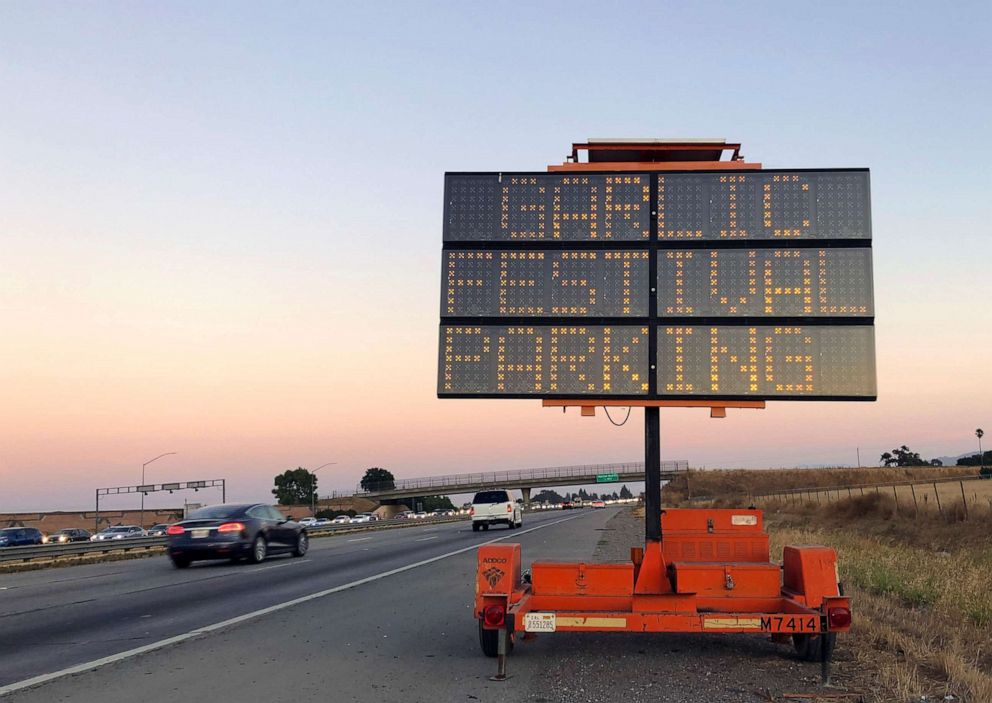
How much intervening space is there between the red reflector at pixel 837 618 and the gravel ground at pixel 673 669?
51 centimetres

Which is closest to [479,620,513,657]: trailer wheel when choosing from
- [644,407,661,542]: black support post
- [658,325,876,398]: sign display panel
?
[644,407,661,542]: black support post

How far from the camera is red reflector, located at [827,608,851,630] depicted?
25.1ft

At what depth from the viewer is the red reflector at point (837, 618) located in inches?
301

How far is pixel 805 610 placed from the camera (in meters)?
7.91

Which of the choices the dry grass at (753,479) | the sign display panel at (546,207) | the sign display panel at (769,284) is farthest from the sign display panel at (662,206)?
the dry grass at (753,479)

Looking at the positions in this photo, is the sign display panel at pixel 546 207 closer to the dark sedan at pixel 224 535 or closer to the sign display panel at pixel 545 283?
the sign display panel at pixel 545 283

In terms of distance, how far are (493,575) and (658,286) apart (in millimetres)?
4165

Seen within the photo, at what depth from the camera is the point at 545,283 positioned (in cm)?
1099

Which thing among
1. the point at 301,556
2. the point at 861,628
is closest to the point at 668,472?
the point at 301,556

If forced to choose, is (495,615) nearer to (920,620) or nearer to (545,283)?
(545,283)

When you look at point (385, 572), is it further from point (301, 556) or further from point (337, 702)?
point (337, 702)

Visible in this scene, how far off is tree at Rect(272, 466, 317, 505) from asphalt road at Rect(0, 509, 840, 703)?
177204 millimetres

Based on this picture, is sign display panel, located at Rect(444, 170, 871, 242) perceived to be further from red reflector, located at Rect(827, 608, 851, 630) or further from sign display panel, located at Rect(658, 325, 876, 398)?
red reflector, located at Rect(827, 608, 851, 630)

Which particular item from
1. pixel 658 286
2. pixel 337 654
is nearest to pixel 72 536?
pixel 337 654
